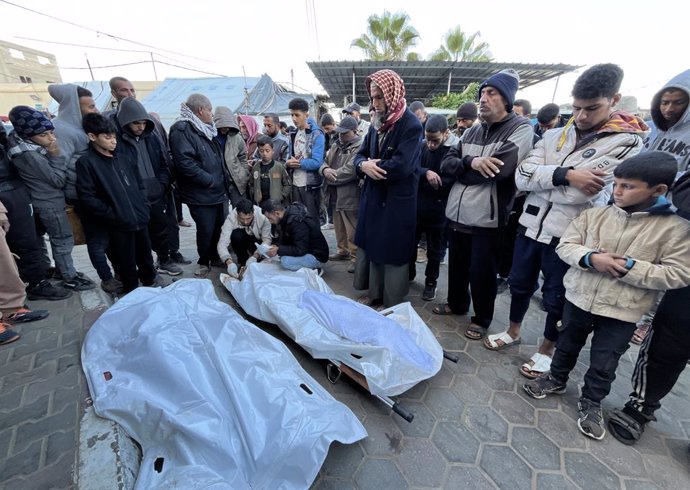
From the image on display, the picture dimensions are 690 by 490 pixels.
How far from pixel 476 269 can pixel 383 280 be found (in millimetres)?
879

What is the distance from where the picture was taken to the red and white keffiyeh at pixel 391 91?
7.34 feet

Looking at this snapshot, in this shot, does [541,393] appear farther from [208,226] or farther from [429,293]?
[208,226]

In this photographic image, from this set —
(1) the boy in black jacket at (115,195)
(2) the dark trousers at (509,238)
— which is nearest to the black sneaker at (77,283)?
(1) the boy in black jacket at (115,195)

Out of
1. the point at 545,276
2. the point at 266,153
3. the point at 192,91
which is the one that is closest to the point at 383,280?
the point at 545,276

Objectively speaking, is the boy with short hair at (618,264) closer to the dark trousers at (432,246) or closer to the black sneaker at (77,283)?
the dark trousers at (432,246)

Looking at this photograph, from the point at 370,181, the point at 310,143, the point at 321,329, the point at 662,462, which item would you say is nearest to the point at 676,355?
the point at 662,462

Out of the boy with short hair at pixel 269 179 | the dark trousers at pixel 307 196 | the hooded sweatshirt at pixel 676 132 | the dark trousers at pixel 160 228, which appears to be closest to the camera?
the hooded sweatshirt at pixel 676 132

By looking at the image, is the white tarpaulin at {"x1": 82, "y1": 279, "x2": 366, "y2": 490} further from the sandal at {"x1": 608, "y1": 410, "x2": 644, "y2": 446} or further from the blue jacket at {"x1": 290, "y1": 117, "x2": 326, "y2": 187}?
the blue jacket at {"x1": 290, "y1": 117, "x2": 326, "y2": 187}

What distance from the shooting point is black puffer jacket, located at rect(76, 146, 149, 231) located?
2547mm

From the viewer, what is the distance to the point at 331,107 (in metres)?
22.9

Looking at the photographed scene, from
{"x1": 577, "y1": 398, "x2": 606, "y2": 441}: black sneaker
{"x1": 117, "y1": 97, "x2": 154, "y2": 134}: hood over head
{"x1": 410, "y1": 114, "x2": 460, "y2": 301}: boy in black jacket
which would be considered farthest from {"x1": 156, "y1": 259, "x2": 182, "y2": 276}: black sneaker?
{"x1": 577, "y1": 398, "x2": 606, "y2": 441}: black sneaker

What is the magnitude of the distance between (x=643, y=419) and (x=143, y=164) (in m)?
4.51

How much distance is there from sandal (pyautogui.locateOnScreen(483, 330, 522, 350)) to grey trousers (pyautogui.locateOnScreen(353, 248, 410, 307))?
0.80m

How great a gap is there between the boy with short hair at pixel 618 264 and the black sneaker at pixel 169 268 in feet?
12.9
